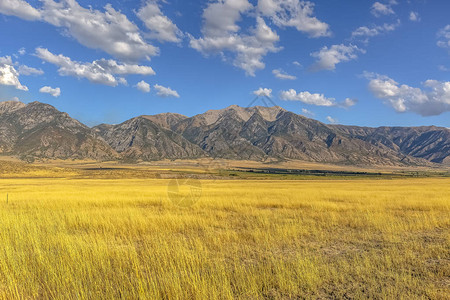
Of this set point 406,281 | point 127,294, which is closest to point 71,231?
point 127,294

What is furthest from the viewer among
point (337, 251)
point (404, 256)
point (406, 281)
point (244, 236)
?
point (244, 236)

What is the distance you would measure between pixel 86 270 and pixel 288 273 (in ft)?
16.5

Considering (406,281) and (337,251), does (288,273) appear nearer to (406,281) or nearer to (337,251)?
(406,281)

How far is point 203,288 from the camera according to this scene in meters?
5.21

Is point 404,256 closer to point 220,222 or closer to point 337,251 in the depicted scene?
point 337,251

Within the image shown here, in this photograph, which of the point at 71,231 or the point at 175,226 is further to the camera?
the point at 175,226

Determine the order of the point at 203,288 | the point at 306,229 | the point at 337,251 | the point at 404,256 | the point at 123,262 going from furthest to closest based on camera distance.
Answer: the point at 306,229, the point at 337,251, the point at 404,256, the point at 123,262, the point at 203,288

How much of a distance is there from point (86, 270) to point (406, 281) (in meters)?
7.71

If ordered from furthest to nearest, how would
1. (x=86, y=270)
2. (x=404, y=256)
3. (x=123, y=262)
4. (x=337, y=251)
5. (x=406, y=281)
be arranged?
(x=337, y=251)
(x=404, y=256)
(x=123, y=262)
(x=86, y=270)
(x=406, y=281)

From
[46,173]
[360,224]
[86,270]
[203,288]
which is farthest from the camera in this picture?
[46,173]

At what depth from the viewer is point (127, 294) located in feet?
17.3

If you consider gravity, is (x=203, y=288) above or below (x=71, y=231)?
above

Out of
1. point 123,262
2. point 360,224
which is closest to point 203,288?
point 123,262

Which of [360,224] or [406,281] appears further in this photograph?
[360,224]
